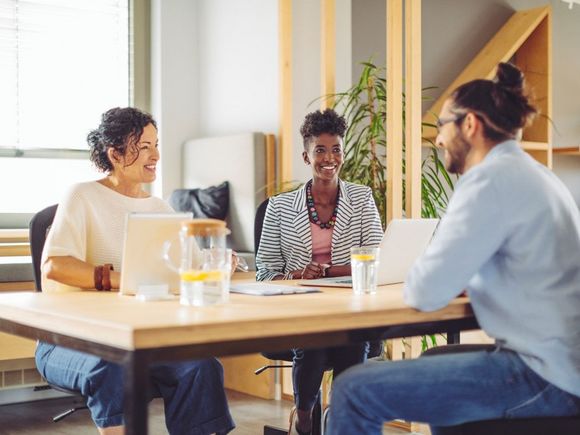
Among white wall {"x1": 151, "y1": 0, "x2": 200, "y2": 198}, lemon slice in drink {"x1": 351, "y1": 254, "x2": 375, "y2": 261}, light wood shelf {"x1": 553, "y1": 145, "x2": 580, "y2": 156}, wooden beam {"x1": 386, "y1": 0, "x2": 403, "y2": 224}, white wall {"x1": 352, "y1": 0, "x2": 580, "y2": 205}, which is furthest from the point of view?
light wood shelf {"x1": 553, "y1": 145, "x2": 580, "y2": 156}

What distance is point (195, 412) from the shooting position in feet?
7.50

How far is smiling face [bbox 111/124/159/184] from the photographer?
8.66 feet

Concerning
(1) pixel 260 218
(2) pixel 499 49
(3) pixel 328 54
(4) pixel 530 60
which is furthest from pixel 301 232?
(4) pixel 530 60

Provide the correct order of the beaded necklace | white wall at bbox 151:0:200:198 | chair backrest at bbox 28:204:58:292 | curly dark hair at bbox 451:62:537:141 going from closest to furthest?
curly dark hair at bbox 451:62:537:141 → chair backrest at bbox 28:204:58:292 → the beaded necklace → white wall at bbox 151:0:200:198

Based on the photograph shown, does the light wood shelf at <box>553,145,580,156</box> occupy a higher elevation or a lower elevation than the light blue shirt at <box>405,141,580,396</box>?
higher

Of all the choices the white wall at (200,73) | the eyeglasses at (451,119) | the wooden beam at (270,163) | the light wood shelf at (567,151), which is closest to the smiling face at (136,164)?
the eyeglasses at (451,119)

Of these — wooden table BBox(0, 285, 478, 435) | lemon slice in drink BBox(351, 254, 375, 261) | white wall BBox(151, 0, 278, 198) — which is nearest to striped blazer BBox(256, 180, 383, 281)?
lemon slice in drink BBox(351, 254, 375, 261)

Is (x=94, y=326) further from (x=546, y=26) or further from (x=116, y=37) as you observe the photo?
(x=546, y=26)

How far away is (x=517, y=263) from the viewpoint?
1785mm

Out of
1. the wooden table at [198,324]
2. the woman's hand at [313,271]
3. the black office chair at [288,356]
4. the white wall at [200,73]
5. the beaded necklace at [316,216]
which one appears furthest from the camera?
the white wall at [200,73]

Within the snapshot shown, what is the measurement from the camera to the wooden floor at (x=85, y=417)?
11.9 feet

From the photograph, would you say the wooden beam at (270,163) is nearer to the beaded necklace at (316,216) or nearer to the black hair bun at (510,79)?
the beaded necklace at (316,216)

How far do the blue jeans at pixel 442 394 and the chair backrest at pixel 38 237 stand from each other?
1.20 metres

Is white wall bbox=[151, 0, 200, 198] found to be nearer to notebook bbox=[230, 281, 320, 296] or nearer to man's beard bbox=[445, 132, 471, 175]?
notebook bbox=[230, 281, 320, 296]
